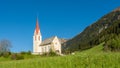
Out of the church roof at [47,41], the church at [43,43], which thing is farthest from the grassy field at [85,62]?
the church roof at [47,41]

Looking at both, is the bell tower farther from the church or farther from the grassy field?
the grassy field

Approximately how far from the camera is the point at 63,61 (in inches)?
742

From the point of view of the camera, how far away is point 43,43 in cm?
12950

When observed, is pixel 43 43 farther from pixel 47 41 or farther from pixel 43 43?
pixel 47 41

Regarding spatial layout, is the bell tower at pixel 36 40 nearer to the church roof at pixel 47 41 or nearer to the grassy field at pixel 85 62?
the church roof at pixel 47 41

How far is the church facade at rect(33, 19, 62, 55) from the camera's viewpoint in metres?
121

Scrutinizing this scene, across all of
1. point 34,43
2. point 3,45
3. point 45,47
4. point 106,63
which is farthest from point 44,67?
point 34,43

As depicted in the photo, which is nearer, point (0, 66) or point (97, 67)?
point (97, 67)

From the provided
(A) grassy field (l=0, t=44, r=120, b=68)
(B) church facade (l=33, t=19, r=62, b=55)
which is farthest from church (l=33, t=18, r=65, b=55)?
(A) grassy field (l=0, t=44, r=120, b=68)

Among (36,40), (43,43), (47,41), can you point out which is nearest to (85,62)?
(47,41)

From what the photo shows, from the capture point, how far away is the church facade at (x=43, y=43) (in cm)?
12125

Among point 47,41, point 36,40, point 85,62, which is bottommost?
point 85,62

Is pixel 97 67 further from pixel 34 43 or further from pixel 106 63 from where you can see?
pixel 34 43

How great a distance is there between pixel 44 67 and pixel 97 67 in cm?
432
